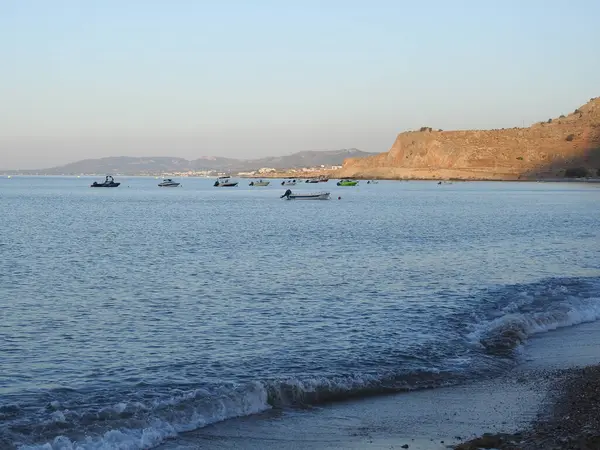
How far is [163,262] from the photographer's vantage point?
30.0m

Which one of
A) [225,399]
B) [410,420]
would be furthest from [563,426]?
[225,399]

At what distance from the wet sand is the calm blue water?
0.48m

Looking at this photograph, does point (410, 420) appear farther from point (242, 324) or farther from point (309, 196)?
point (309, 196)

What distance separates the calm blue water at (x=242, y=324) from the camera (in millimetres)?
11444

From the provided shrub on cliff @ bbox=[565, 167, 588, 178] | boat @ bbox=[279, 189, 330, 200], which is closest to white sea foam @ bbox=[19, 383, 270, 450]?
boat @ bbox=[279, 189, 330, 200]

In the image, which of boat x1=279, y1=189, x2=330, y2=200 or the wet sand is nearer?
the wet sand

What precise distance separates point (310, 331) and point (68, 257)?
18.3 m

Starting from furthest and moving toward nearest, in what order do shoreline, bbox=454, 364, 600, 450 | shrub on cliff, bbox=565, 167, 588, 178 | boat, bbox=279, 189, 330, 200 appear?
shrub on cliff, bbox=565, 167, 588, 178 < boat, bbox=279, 189, 330, 200 < shoreline, bbox=454, 364, 600, 450

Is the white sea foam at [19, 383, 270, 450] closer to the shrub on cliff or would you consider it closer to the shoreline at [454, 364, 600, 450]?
the shoreline at [454, 364, 600, 450]

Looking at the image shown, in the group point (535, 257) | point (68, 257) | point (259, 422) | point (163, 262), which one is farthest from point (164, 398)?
point (535, 257)

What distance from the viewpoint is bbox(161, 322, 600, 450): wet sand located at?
9.85 m

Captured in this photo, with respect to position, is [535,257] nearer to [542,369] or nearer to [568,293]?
[568,293]

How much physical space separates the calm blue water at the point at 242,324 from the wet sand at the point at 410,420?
48 centimetres

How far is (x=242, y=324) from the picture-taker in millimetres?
17125
